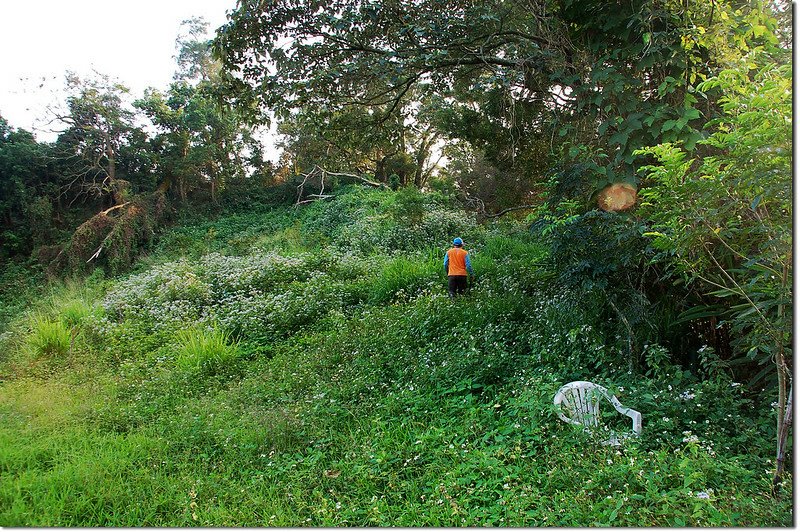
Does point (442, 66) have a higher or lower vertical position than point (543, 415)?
higher

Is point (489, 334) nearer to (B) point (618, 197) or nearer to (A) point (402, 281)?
(B) point (618, 197)

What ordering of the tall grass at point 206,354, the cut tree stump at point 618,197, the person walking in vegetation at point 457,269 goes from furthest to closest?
the person walking in vegetation at point 457,269 → the tall grass at point 206,354 → the cut tree stump at point 618,197

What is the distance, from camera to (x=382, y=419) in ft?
10.9

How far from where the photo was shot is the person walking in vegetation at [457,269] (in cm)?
640

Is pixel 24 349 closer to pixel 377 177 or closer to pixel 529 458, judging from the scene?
pixel 529 458

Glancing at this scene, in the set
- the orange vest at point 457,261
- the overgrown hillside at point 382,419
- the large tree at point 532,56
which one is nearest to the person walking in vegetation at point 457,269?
the orange vest at point 457,261

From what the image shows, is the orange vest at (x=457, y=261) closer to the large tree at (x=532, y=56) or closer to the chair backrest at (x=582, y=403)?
the large tree at (x=532, y=56)

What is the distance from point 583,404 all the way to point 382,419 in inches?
56.1

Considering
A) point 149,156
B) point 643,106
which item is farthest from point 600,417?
point 149,156

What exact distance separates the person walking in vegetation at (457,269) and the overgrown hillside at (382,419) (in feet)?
1.15

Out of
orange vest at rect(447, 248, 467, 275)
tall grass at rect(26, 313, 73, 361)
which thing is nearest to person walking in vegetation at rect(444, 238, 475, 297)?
orange vest at rect(447, 248, 467, 275)

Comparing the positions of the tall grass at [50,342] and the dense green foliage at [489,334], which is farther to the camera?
the tall grass at [50,342]

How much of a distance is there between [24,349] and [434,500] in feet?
21.9

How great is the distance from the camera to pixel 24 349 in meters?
6.15
